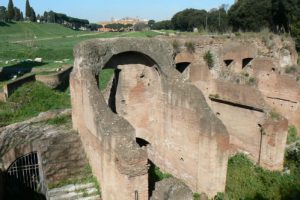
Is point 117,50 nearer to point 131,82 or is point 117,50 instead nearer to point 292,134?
point 131,82

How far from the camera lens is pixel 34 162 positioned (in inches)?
411

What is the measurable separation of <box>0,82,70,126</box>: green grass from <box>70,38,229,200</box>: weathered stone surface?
668 centimetres

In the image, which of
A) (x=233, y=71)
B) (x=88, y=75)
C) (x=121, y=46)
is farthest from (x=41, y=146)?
(x=233, y=71)

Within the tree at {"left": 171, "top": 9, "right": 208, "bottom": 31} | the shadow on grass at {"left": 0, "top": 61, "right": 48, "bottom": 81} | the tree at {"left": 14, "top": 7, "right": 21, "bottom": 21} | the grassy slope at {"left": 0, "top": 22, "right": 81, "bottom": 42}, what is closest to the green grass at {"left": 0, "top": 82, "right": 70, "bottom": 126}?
the shadow on grass at {"left": 0, "top": 61, "right": 48, "bottom": 81}

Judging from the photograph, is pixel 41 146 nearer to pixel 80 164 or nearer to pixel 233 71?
pixel 80 164

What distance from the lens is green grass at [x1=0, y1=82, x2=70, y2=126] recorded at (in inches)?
636

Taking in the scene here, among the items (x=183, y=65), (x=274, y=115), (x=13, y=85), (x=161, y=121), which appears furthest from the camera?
(x=13, y=85)

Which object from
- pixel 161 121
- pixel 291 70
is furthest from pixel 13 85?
pixel 291 70

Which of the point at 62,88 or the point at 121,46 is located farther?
the point at 62,88

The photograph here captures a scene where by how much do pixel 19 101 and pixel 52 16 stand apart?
98.1 metres

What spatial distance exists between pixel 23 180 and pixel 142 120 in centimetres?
427

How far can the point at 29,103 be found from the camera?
1841cm

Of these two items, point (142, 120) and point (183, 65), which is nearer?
point (142, 120)

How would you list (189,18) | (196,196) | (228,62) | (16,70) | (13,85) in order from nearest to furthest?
(196,196), (228,62), (13,85), (16,70), (189,18)
